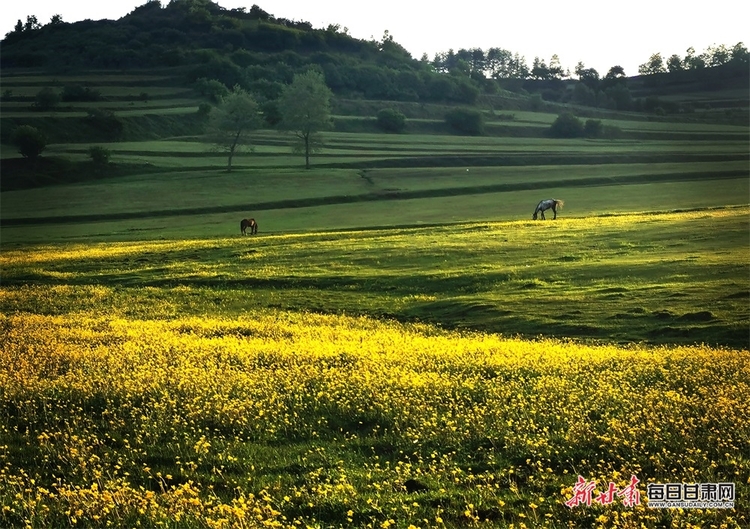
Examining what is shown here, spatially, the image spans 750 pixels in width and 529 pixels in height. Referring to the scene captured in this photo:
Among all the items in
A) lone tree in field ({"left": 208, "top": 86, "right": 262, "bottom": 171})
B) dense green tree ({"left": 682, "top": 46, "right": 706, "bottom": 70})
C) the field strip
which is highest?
dense green tree ({"left": 682, "top": 46, "right": 706, "bottom": 70})

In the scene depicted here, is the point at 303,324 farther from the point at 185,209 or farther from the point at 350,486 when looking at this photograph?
the point at 185,209

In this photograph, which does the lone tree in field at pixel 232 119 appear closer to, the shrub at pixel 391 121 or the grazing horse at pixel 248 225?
the shrub at pixel 391 121

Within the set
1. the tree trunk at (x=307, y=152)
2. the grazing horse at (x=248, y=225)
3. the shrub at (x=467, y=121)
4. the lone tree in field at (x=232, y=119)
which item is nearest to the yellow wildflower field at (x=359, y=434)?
the grazing horse at (x=248, y=225)

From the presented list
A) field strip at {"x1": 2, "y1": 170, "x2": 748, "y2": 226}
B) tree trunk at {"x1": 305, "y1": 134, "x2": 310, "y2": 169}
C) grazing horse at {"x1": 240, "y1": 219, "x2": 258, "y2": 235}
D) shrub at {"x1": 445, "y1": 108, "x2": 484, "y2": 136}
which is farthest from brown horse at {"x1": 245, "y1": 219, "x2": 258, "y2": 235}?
shrub at {"x1": 445, "y1": 108, "x2": 484, "y2": 136}

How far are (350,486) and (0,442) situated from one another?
6.97 m

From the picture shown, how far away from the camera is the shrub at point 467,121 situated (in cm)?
14800

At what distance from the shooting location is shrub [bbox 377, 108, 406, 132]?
145750 millimetres

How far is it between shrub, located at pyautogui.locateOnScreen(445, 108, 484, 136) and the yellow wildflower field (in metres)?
133

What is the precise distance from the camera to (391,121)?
5738 inches

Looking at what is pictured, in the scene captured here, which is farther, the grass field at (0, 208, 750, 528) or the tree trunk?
the tree trunk

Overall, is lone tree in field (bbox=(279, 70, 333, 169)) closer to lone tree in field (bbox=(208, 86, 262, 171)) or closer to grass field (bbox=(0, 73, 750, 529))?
lone tree in field (bbox=(208, 86, 262, 171))

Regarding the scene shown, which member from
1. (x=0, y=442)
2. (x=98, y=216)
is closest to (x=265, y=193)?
(x=98, y=216)

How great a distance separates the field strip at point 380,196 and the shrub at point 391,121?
60668 millimetres

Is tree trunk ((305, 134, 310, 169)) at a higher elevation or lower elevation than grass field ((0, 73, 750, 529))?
higher
